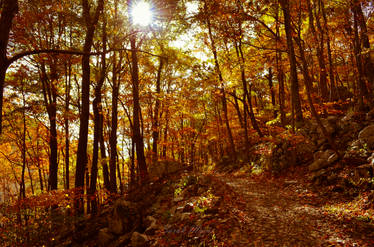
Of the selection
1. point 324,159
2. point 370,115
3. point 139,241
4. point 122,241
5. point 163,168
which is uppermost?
point 370,115

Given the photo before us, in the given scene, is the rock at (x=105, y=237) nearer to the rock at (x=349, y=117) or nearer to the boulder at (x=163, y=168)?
the boulder at (x=163, y=168)

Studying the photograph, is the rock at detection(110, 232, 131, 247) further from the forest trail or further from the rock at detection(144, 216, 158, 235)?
the forest trail

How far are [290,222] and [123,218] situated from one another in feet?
21.0

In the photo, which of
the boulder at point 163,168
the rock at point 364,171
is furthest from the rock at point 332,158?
the boulder at point 163,168

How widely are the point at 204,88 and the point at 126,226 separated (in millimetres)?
10397

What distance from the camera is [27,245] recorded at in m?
8.74

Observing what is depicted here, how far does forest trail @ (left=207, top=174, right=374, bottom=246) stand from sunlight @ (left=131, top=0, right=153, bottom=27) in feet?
27.5

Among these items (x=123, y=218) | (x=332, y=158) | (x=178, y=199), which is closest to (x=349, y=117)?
(x=332, y=158)

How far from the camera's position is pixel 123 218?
29.1ft

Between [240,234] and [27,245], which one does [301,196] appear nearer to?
[240,234]

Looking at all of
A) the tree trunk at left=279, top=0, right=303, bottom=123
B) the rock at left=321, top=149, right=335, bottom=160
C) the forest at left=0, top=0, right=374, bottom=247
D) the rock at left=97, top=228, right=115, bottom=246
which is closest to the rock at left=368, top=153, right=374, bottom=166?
the forest at left=0, top=0, right=374, bottom=247

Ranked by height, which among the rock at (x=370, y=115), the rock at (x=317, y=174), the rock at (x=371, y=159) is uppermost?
the rock at (x=370, y=115)

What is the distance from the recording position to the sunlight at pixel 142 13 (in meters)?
9.71

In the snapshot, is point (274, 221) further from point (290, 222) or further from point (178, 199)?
point (178, 199)
